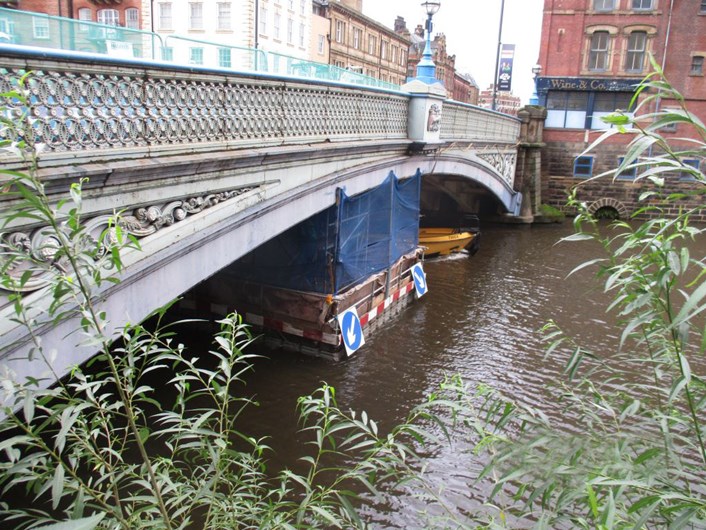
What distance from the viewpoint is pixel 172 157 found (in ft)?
17.2

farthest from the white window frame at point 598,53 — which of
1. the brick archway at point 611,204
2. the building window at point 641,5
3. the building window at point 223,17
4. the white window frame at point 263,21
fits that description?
the building window at point 223,17

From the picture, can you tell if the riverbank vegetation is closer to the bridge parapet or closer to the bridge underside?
the bridge underside

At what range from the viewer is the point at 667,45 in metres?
27.0

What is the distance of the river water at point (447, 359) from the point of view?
7.20 m

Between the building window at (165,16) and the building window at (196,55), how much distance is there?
29747 millimetres

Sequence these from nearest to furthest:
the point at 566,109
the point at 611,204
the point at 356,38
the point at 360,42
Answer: the point at 611,204 < the point at 566,109 < the point at 356,38 < the point at 360,42

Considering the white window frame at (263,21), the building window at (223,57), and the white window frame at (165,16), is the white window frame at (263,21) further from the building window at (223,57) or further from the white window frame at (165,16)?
the building window at (223,57)

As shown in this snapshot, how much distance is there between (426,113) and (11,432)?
8897 millimetres

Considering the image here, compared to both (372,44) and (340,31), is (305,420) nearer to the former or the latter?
(340,31)

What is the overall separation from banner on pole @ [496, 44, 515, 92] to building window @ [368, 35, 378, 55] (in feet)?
71.6

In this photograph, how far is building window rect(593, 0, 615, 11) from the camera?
27.3m

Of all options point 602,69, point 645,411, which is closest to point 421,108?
point 645,411

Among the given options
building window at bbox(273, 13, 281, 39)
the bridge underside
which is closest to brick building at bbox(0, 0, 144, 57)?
the bridge underside

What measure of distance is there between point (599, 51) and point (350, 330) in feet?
79.7
